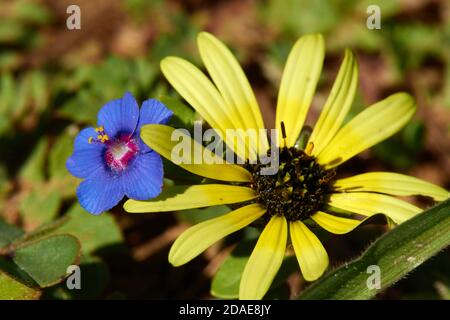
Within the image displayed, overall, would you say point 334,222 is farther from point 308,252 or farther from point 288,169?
point 288,169

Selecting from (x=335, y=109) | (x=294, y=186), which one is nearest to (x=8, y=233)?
(x=294, y=186)

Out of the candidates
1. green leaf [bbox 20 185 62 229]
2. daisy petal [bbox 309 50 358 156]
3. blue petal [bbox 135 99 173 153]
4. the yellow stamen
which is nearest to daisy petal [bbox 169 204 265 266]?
blue petal [bbox 135 99 173 153]

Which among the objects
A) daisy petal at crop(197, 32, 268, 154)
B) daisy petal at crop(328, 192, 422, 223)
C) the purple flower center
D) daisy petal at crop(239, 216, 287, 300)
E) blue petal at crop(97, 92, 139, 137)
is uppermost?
daisy petal at crop(197, 32, 268, 154)

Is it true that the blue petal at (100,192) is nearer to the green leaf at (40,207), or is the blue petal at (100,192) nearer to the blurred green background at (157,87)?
the blurred green background at (157,87)

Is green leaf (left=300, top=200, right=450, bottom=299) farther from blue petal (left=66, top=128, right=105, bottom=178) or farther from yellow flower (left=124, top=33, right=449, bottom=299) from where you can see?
blue petal (left=66, top=128, right=105, bottom=178)

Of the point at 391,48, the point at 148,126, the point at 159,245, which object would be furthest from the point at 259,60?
the point at 148,126

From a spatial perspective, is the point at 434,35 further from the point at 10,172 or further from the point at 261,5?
the point at 10,172
